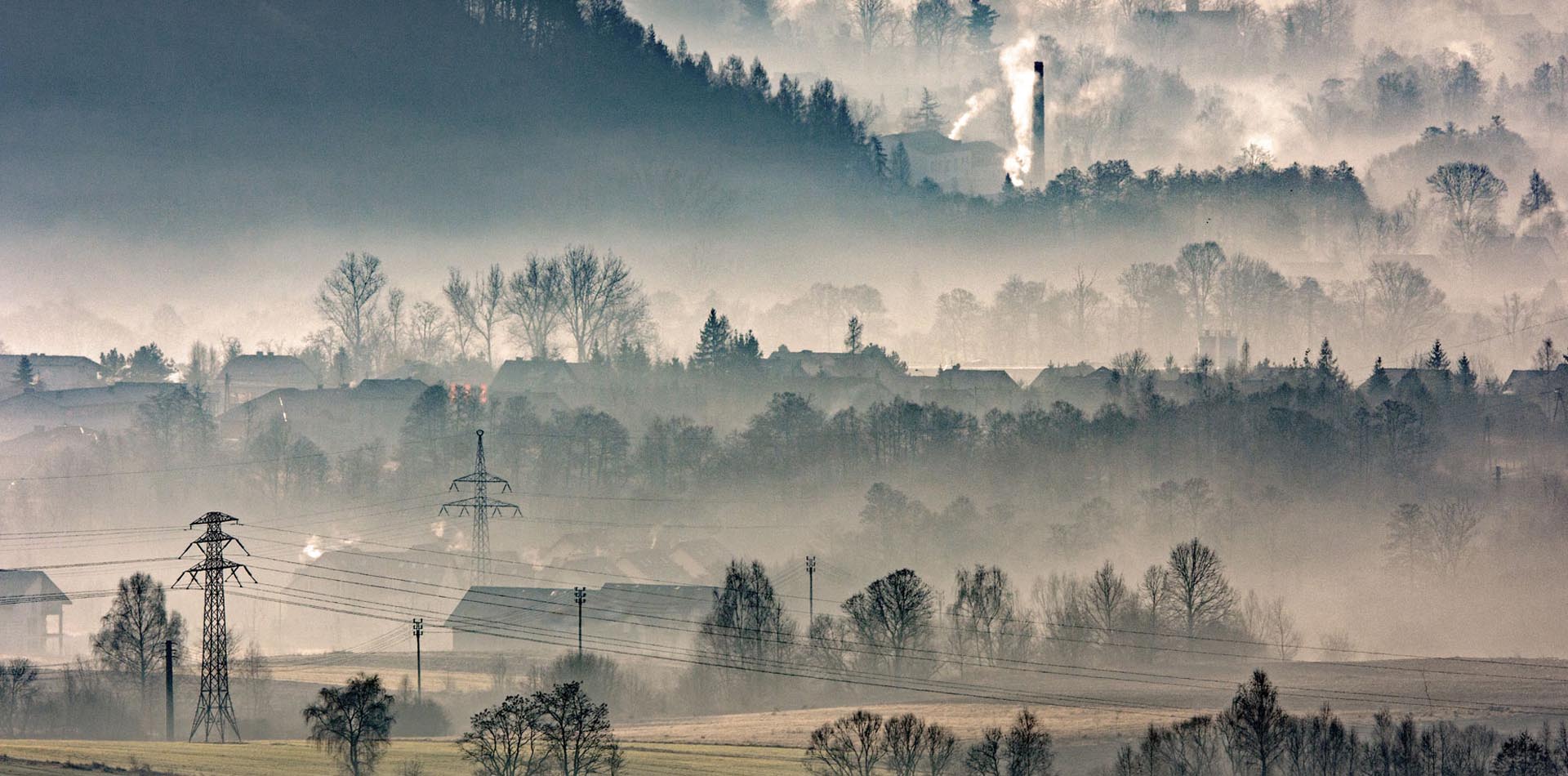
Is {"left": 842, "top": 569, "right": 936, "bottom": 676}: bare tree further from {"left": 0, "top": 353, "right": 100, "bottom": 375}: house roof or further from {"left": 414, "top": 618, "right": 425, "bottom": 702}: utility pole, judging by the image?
{"left": 0, "top": 353, "right": 100, "bottom": 375}: house roof

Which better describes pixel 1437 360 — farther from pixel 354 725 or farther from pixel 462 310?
pixel 354 725

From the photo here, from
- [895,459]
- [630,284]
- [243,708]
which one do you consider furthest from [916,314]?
[243,708]

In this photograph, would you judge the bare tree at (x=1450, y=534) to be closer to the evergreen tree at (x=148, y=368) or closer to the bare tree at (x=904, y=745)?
the bare tree at (x=904, y=745)

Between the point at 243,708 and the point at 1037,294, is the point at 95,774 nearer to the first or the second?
the point at 243,708

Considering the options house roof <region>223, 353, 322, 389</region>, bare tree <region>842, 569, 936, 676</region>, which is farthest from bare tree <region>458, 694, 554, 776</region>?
house roof <region>223, 353, 322, 389</region>

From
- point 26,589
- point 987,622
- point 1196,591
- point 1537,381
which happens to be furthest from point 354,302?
point 1537,381

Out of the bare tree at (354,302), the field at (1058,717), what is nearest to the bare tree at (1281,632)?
the field at (1058,717)
